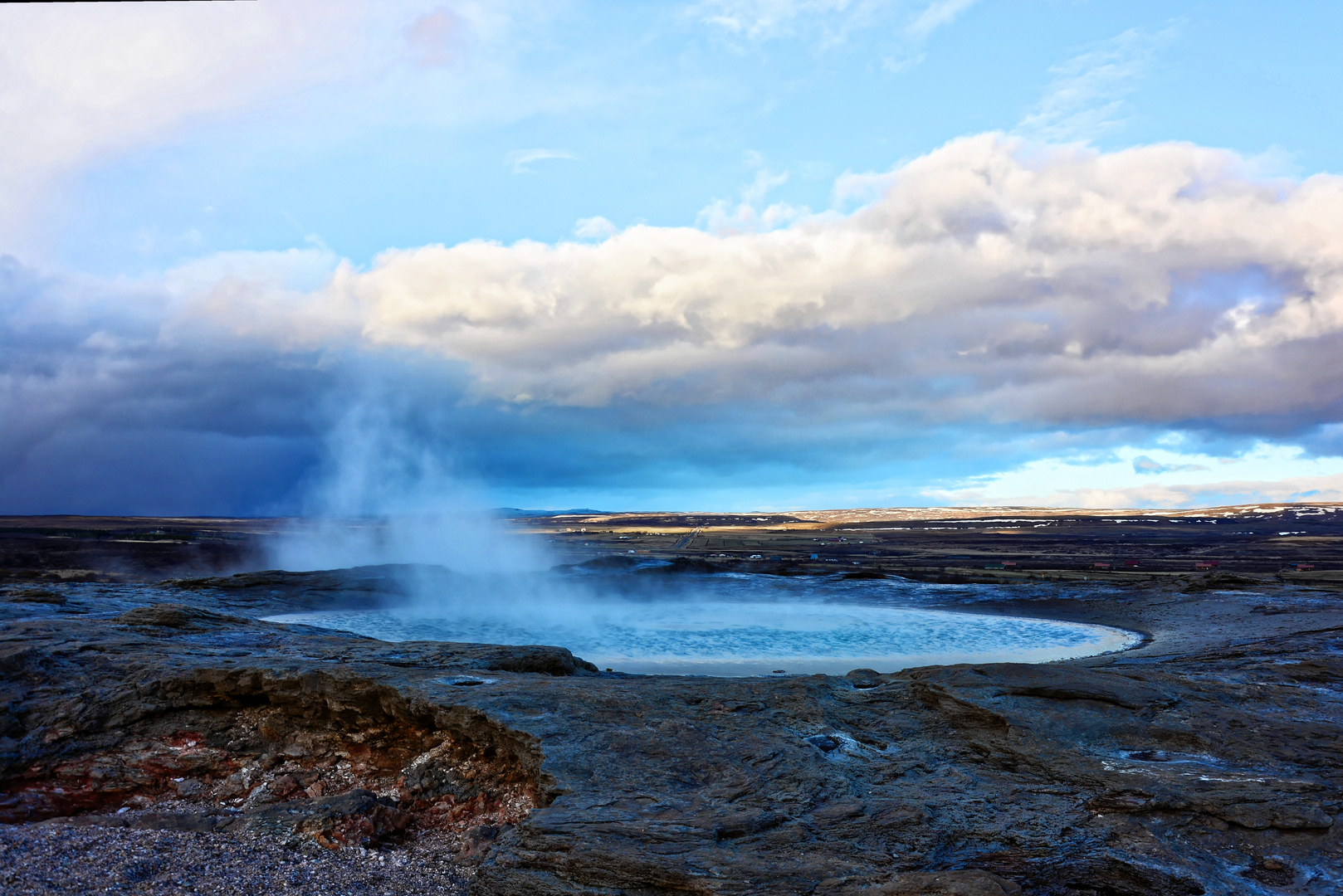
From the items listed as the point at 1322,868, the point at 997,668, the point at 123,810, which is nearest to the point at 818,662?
the point at 997,668

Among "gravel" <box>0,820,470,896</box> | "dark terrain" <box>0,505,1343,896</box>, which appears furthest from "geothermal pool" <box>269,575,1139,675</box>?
"gravel" <box>0,820,470,896</box>

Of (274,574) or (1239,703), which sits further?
(274,574)

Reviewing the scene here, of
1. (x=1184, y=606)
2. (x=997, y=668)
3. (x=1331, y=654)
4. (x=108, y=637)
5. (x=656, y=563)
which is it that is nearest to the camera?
(x=997, y=668)

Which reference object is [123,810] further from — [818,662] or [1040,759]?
[818,662]

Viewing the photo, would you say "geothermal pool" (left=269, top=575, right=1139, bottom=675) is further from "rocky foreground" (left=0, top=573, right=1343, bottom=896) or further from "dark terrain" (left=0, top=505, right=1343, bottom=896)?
"rocky foreground" (left=0, top=573, right=1343, bottom=896)

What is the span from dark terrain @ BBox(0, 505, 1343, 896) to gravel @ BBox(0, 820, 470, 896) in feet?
0.08

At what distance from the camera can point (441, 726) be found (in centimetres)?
722

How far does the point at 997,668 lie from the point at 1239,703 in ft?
7.85

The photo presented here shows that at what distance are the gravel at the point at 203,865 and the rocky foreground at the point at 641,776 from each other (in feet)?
0.07

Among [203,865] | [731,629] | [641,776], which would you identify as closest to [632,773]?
[641,776]

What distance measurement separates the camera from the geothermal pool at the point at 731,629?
1538cm

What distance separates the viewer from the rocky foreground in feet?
15.6

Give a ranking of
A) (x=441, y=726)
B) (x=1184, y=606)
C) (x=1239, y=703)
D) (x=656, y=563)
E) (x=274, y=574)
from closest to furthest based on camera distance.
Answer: (x=441, y=726)
(x=1239, y=703)
(x=1184, y=606)
(x=274, y=574)
(x=656, y=563)

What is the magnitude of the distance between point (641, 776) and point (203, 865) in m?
2.97
